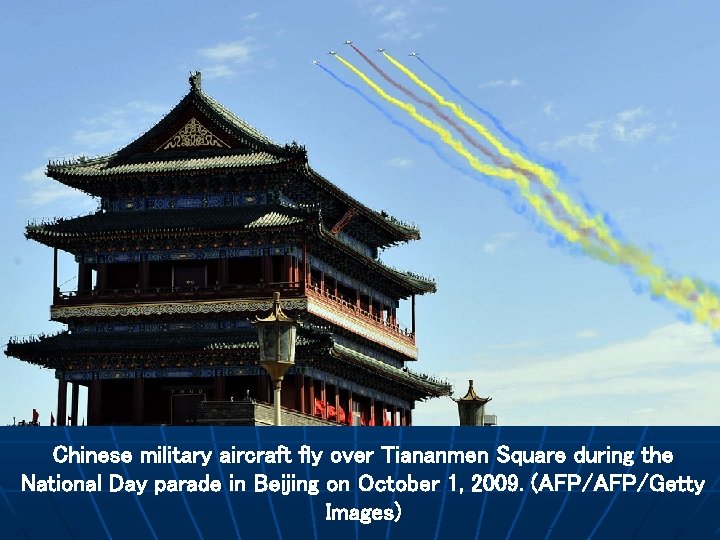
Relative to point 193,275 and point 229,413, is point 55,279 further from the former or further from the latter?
point 229,413

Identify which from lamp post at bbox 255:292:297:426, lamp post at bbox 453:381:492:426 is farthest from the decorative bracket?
lamp post at bbox 255:292:297:426

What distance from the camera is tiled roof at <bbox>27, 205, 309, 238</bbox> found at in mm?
65062

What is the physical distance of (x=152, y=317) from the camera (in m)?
65.3

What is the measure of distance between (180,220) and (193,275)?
98.6 inches

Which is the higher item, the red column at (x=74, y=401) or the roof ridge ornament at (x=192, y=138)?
the roof ridge ornament at (x=192, y=138)

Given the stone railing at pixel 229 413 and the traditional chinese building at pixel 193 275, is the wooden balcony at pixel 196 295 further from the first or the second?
the stone railing at pixel 229 413

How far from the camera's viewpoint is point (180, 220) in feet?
218

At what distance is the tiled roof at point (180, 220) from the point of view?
65062 millimetres

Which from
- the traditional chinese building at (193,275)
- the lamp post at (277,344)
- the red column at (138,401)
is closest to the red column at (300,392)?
the traditional chinese building at (193,275)

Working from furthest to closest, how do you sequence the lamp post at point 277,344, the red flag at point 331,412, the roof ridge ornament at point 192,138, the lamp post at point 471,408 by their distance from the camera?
the red flag at point 331,412 < the roof ridge ornament at point 192,138 < the lamp post at point 471,408 < the lamp post at point 277,344

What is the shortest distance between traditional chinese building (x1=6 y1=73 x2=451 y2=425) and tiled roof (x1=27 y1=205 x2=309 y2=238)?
0.08 meters

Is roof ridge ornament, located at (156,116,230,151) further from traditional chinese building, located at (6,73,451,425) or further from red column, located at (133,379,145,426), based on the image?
red column, located at (133,379,145,426)

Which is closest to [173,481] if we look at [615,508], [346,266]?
[615,508]

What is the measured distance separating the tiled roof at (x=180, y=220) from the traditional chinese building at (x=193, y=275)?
0.27 feet
